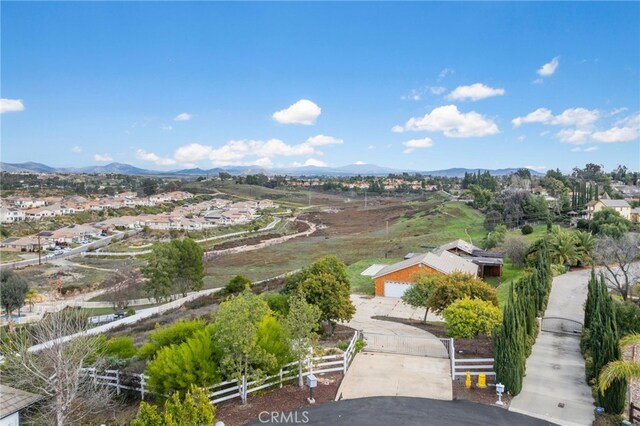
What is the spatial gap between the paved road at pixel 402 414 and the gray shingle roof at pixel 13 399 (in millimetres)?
6599

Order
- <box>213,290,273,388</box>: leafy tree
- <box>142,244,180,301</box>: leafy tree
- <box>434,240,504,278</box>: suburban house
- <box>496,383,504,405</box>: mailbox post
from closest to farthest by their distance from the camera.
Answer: <box>213,290,273,388</box>: leafy tree < <box>496,383,504,405</box>: mailbox post < <box>434,240,504,278</box>: suburban house < <box>142,244,180,301</box>: leafy tree

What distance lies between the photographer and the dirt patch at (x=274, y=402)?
504 inches

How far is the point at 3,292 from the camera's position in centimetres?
3728

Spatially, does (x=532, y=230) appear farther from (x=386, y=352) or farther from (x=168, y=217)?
(x=168, y=217)

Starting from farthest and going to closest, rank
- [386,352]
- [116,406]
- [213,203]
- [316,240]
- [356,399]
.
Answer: [213,203] → [316,240] → [386,352] → [116,406] → [356,399]

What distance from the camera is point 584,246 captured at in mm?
37062

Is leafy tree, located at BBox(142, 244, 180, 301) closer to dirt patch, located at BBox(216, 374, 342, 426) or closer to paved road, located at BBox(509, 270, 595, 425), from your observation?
dirt patch, located at BBox(216, 374, 342, 426)

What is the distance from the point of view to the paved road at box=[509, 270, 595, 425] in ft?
42.4

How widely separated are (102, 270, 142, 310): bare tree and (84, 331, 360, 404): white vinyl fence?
28174mm

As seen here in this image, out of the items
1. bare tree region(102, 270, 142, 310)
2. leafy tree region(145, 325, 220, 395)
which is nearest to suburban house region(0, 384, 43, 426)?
leafy tree region(145, 325, 220, 395)

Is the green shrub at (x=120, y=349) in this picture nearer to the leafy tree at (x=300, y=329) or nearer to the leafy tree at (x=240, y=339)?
the leafy tree at (x=240, y=339)

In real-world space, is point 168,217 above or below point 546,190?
below

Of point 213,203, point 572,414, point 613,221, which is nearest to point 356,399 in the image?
point 572,414

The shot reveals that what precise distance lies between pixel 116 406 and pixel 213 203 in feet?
429
